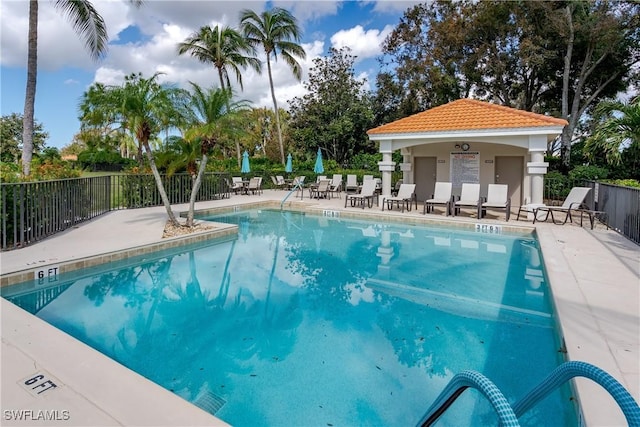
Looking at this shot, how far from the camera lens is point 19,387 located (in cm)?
311

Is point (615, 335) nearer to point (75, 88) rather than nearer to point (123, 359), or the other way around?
point (123, 359)

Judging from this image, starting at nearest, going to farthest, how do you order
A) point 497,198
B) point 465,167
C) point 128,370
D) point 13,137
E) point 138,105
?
point 128,370 → point 138,105 → point 497,198 → point 465,167 → point 13,137

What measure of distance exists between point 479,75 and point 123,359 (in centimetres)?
2485

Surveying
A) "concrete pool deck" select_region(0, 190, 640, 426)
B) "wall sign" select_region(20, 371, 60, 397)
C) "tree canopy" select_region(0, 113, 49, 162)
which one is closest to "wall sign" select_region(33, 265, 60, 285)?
"concrete pool deck" select_region(0, 190, 640, 426)

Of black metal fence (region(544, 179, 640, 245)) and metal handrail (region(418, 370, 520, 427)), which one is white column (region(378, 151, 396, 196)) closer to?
black metal fence (region(544, 179, 640, 245))

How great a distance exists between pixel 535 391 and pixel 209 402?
9.00 ft

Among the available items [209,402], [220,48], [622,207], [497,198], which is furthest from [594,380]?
[220,48]

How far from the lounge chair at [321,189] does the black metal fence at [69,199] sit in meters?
4.87

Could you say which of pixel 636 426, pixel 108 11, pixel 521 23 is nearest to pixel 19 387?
pixel 636 426

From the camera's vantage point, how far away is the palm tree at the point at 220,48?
2417cm

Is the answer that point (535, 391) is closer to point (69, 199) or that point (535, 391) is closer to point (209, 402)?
point (209, 402)

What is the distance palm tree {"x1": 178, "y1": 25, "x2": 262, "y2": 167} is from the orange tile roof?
44.7ft

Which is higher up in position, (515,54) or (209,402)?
(515,54)

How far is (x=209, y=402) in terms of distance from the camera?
11.8ft
